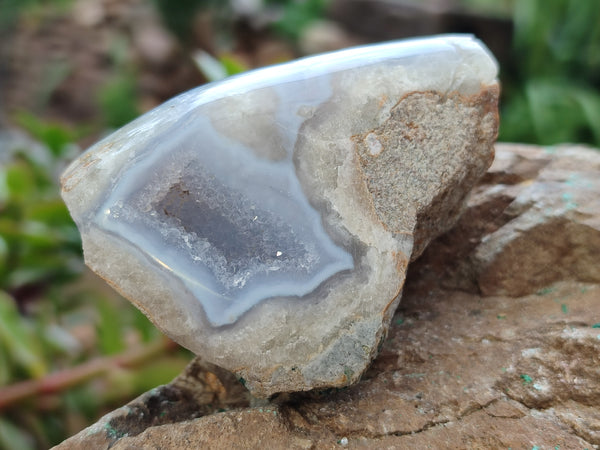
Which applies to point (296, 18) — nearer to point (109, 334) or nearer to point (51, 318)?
point (51, 318)

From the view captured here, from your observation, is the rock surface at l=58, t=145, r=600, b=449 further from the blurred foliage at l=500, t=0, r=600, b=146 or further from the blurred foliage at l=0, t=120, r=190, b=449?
the blurred foliage at l=500, t=0, r=600, b=146

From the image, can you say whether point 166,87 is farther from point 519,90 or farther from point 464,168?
point 464,168

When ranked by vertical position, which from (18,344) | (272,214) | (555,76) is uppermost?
(272,214)

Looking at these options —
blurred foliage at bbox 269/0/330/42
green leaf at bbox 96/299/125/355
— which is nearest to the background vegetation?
green leaf at bbox 96/299/125/355

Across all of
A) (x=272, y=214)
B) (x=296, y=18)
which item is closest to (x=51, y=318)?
(x=272, y=214)

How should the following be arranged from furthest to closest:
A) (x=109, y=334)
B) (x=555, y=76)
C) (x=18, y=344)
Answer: (x=555, y=76), (x=109, y=334), (x=18, y=344)

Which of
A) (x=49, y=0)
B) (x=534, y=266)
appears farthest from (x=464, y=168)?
(x=49, y=0)
